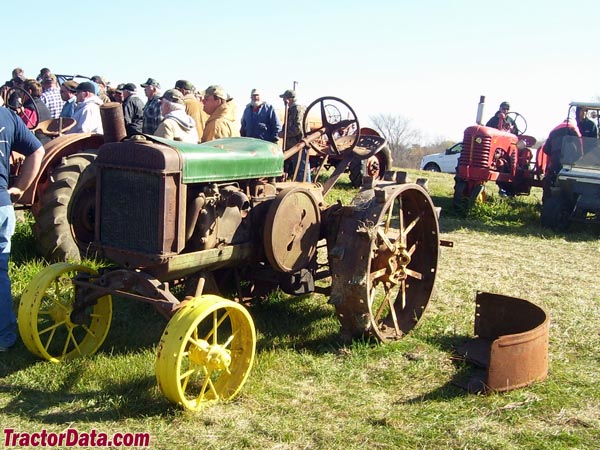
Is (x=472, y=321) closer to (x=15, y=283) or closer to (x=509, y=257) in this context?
(x=509, y=257)

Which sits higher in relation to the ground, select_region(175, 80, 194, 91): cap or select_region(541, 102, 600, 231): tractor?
select_region(175, 80, 194, 91): cap

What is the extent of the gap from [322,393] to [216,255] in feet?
3.43

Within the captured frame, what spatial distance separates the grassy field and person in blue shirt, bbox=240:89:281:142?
440 cm

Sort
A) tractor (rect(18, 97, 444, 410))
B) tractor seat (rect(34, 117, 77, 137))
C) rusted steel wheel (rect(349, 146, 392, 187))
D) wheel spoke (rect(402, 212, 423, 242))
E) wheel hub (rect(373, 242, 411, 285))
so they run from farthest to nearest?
rusted steel wheel (rect(349, 146, 392, 187)) → tractor seat (rect(34, 117, 77, 137)) → wheel spoke (rect(402, 212, 423, 242)) → wheel hub (rect(373, 242, 411, 285)) → tractor (rect(18, 97, 444, 410))

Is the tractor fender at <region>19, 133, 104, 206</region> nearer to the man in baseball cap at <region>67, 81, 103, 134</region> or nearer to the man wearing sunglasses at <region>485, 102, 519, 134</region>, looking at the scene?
the man in baseball cap at <region>67, 81, 103, 134</region>

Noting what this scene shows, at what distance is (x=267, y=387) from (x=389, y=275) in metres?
1.31

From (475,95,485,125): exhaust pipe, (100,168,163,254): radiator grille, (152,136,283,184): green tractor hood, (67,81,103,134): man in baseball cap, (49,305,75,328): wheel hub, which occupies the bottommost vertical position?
(49,305,75,328): wheel hub

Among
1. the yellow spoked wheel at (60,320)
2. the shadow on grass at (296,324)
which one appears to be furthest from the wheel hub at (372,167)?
the yellow spoked wheel at (60,320)

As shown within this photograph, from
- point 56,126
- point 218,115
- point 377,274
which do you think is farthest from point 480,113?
point 377,274

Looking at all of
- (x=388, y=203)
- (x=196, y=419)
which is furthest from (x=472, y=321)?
(x=196, y=419)

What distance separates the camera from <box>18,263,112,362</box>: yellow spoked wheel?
12.3 feet

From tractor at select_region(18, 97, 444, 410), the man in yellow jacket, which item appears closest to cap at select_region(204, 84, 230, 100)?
the man in yellow jacket

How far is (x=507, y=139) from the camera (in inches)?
433

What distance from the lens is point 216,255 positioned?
3.96 meters
